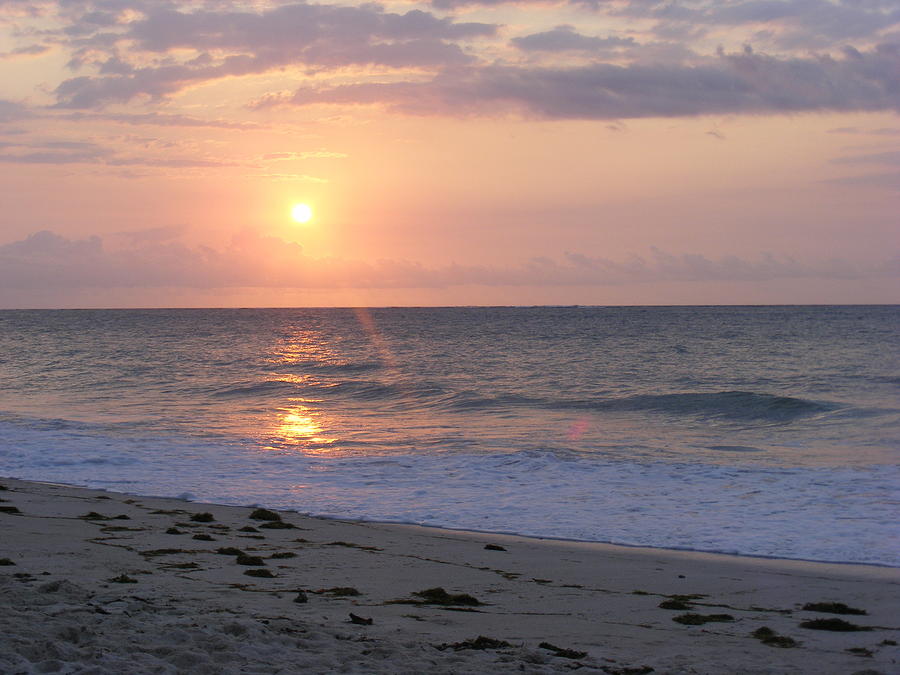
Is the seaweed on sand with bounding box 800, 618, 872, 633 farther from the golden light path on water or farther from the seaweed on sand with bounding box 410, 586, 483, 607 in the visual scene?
the golden light path on water

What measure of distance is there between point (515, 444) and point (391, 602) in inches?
505

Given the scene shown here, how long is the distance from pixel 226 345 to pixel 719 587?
64629 millimetres

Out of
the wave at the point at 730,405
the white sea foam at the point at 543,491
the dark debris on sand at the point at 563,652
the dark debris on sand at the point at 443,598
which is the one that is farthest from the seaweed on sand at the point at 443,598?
the wave at the point at 730,405

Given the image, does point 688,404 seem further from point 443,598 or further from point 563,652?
point 563,652

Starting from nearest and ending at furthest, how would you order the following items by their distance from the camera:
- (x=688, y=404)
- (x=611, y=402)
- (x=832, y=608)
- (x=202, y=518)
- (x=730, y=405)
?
(x=832, y=608)
(x=202, y=518)
(x=730, y=405)
(x=688, y=404)
(x=611, y=402)

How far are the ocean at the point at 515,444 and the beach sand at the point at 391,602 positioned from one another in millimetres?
1729

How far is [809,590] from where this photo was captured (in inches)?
356

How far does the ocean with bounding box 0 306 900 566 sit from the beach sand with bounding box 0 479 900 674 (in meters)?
1.73

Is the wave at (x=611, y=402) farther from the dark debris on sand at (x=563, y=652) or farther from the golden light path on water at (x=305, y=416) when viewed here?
the dark debris on sand at (x=563, y=652)

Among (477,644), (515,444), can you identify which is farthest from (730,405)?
(477,644)

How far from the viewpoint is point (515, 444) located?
2069 cm

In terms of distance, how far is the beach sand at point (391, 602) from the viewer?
235 inches

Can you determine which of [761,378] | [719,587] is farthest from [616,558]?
[761,378]

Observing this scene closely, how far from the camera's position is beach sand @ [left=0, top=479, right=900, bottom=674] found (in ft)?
19.6
